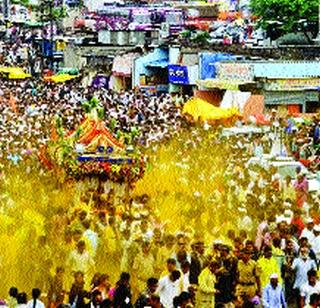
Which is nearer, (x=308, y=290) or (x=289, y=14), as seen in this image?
(x=308, y=290)

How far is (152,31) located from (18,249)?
51748 millimetres

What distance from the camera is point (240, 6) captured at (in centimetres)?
9862

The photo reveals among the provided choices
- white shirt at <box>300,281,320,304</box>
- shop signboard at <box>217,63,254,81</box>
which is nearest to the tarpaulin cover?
shop signboard at <box>217,63,254,81</box>

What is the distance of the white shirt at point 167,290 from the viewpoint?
44.7ft

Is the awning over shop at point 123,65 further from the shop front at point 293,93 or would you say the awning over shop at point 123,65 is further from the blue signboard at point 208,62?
the shop front at point 293,93

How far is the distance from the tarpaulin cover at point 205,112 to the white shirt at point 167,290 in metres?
23.1

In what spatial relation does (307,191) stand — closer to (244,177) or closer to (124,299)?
(244,177)

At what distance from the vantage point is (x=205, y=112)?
1473 inches

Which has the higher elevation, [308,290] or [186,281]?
[186,281]

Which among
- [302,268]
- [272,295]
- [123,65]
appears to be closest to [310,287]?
[302,268]

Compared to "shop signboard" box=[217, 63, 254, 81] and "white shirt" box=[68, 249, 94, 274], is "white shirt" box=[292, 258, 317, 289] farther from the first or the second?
"shop signboard" box=[217, 63, 254, 81]

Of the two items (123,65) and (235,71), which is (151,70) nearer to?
(123,65)

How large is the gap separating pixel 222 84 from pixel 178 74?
7027mm

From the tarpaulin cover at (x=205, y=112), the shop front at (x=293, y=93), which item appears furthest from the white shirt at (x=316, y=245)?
the shop front at (x=293, y=93)
